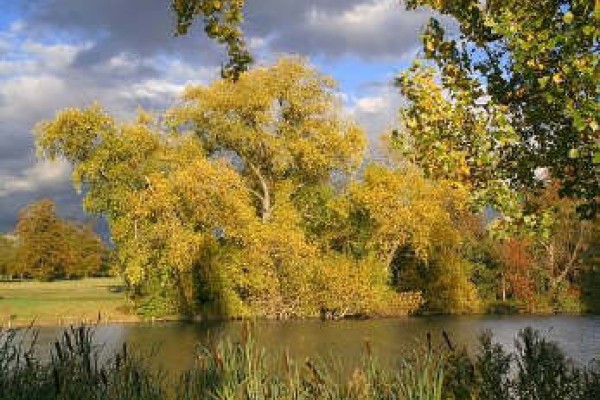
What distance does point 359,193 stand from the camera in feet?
139

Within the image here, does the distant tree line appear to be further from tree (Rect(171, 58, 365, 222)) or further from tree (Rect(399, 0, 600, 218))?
tree (Rect(399, 0, 600, 218))

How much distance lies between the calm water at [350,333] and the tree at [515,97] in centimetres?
1426

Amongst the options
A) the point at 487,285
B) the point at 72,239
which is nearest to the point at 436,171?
the point at 487,285

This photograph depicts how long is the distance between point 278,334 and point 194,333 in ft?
12.1

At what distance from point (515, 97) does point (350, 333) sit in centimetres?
2282

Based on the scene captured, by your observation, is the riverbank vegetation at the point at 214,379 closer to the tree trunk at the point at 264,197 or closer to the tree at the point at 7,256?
the tree trunk at the point at 264,197

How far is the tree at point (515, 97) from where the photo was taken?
28.8ft

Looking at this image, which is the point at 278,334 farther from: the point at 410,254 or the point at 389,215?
the point at 410,254

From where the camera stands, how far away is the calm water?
27312mm

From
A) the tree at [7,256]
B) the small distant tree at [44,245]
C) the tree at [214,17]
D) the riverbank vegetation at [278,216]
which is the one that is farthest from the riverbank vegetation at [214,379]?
the tree at [7,256]

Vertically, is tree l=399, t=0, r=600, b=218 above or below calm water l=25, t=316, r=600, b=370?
above

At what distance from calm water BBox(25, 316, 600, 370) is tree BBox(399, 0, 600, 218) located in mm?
14261

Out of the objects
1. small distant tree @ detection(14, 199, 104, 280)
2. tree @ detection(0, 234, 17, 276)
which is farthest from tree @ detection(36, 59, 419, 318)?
tree @ detection(0, 234, 17, 276)

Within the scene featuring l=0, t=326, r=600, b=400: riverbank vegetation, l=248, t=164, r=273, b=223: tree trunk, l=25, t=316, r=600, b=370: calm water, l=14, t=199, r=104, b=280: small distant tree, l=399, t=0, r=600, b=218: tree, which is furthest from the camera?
l=14, t=199, r=104, b=280: small distant tree
